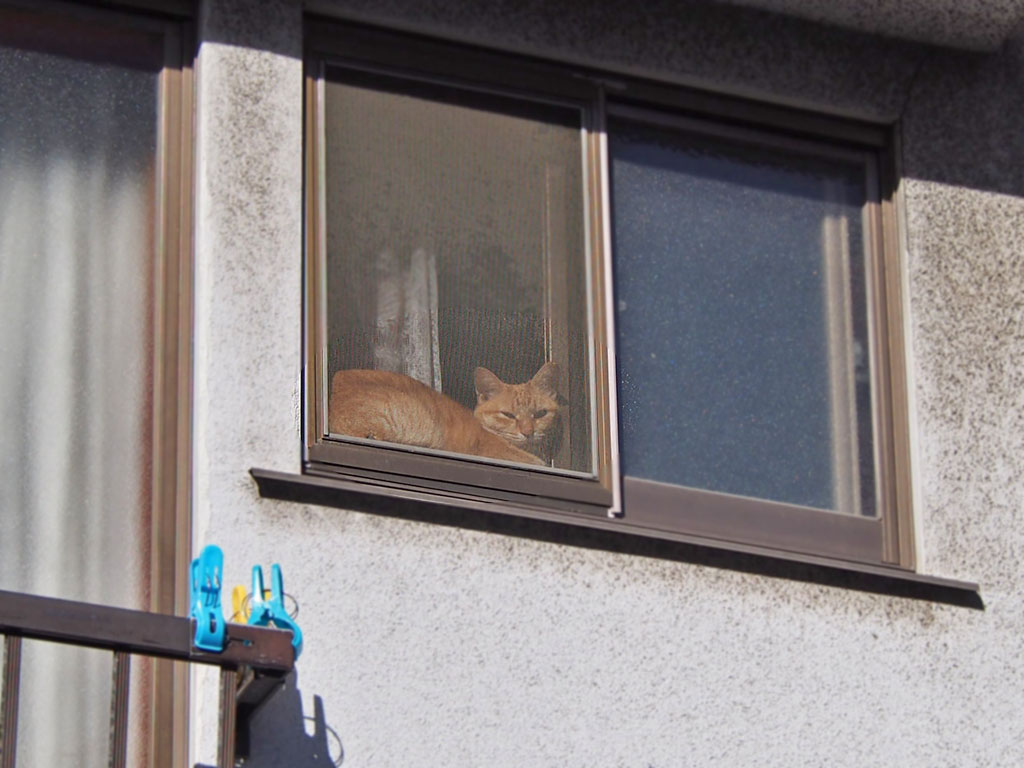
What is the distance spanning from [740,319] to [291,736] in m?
2.04

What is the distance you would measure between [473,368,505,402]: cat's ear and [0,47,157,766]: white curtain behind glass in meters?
0.94

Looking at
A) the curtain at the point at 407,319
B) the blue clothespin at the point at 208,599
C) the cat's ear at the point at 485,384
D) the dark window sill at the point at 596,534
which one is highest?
the curtain at the point at 407,319

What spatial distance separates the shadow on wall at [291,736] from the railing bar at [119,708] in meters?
0.55

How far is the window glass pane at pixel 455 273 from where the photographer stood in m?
5.26

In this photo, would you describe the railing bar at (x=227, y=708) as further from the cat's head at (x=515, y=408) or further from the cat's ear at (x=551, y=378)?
the cat's ear at (x=551, y=378)

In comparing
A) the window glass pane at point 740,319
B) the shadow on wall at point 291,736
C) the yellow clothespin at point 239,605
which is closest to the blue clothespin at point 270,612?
the yellow clothespin at point 239,605

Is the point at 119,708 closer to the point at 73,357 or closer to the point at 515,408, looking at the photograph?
the point at 73,357

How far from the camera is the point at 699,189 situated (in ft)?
19.4

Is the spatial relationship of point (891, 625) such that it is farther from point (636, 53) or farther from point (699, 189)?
point (636, 53)

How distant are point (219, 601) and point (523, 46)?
7.22ft

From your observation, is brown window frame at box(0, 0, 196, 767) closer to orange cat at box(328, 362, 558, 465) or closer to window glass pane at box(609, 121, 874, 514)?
orange cat at box(328, 362, 558, 465)

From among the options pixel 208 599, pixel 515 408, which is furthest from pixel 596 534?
pixel 208 599

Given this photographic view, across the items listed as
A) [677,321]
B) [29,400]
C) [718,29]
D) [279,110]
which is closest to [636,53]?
[718,29]

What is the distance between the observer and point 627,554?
5.20 m
